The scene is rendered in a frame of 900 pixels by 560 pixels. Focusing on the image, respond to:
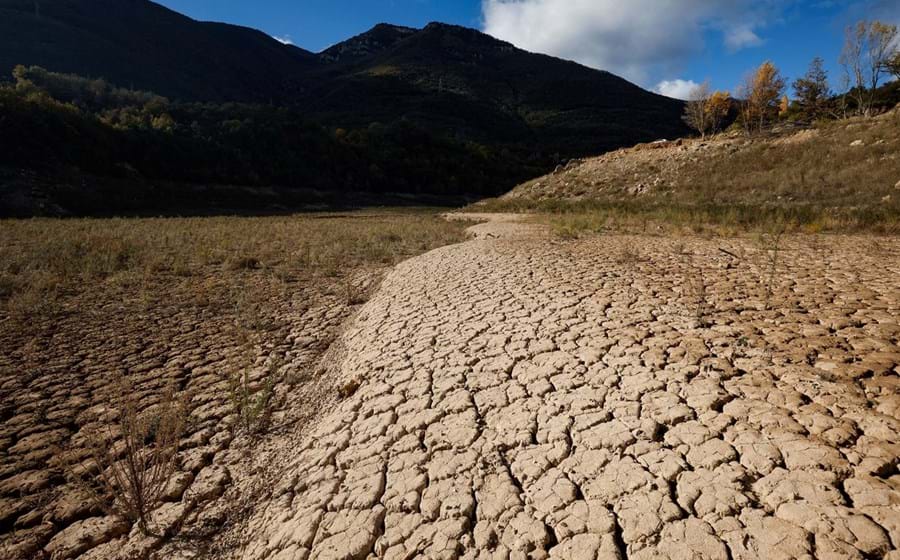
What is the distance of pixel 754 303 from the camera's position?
4.06 meters

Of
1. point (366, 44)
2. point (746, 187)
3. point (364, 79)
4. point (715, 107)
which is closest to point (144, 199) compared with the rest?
point (746, 187)

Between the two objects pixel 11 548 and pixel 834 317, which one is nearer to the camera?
pixel 11 548

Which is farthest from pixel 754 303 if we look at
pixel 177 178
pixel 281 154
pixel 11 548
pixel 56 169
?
pixel 281 154

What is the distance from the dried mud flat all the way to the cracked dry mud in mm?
11

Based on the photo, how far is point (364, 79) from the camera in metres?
85.7

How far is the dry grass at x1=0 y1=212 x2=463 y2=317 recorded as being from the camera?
6.85 m

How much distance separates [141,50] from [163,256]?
8475 centimetres

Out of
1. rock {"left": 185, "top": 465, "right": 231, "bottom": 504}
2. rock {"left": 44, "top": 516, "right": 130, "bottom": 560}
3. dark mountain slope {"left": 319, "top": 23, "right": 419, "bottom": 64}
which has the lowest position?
rock {"left": 44, "top": 516, "right": 130, "bottom": 560}

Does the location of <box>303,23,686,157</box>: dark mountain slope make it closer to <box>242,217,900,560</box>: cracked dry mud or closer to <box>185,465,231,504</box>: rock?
<box>242,217,900,560</box>: cracked dry mud

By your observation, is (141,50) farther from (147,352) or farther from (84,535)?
(84,535)

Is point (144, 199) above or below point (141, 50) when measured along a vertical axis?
below

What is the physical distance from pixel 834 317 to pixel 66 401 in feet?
21.7

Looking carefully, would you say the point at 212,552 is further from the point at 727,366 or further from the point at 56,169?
the point at 56,169

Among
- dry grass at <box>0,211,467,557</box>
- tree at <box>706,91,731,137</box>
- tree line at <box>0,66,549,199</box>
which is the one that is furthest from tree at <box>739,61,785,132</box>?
dry grass at <box>0,211,467,557</box>
